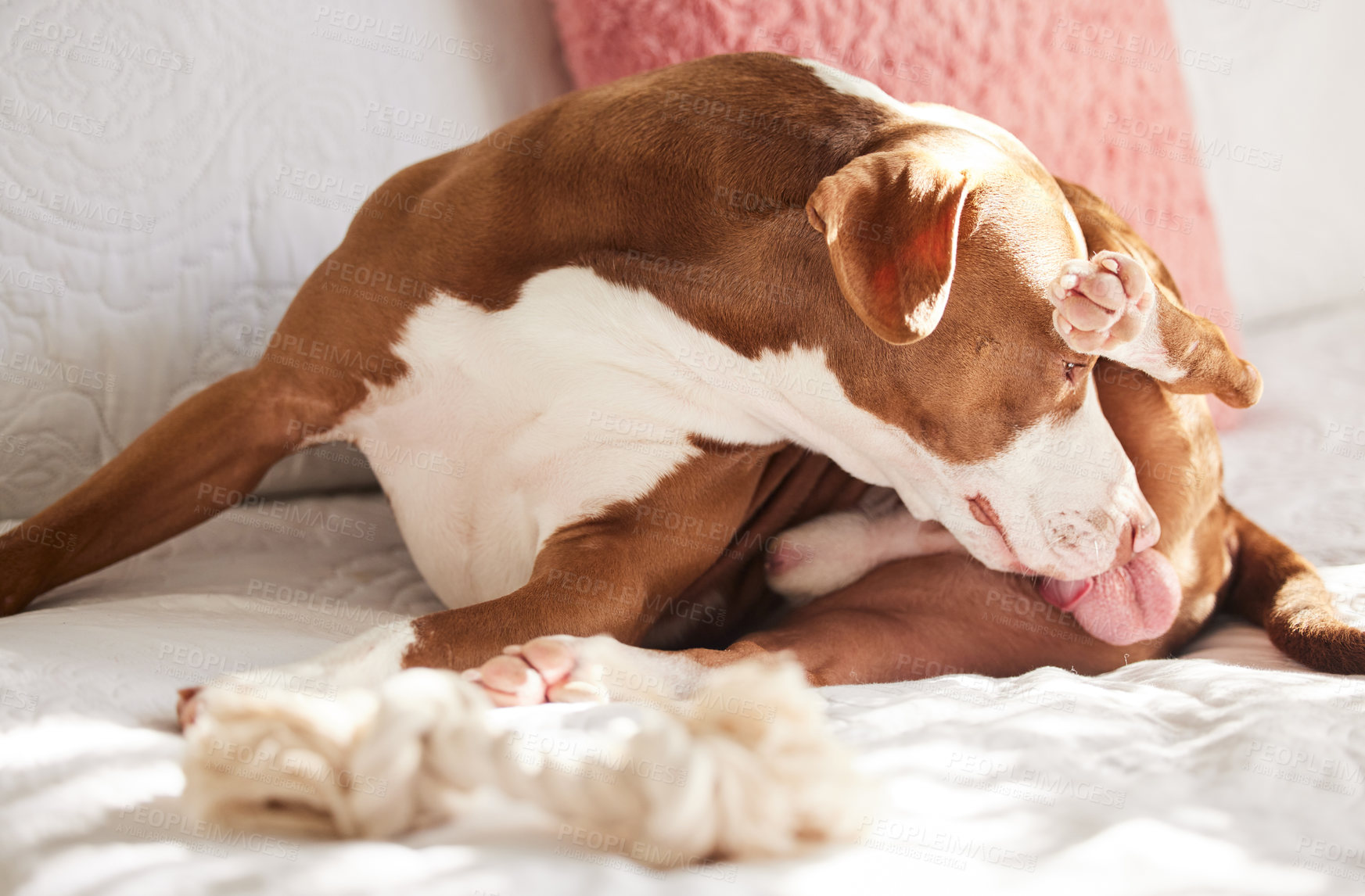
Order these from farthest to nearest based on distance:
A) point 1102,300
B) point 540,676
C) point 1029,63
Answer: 1. point 1029,63
2. point 1102,300
3. point 540,676

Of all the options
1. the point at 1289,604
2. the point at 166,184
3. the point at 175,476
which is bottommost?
the point at 1289,604

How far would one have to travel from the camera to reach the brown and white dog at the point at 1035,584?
159 cm

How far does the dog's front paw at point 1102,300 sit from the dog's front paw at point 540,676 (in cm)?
73

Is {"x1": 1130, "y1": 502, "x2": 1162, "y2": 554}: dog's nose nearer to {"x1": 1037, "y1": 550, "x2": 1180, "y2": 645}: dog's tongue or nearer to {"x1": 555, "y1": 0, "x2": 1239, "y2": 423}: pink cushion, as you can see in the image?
{"x1": 1037, "y1": 550, "x2": 1180, "y2": 645}: dog's tongue

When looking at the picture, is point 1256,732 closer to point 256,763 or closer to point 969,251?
point 969,251

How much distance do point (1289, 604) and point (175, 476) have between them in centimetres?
165

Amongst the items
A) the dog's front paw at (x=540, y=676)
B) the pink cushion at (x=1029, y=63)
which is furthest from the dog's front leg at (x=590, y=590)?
the pink cushion at (x=1029, y=63)

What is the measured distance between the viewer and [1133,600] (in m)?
1.63

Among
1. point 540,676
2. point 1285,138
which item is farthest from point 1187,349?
point 1285,138

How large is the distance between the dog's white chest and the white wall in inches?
95.9

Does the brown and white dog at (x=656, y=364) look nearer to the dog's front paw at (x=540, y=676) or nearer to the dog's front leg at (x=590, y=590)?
the dog's front leg at (x=590, y=590)

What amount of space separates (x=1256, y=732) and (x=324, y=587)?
1.27m

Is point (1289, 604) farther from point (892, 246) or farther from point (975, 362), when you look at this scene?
point (892, 246)

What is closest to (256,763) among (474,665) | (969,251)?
(474,665)
